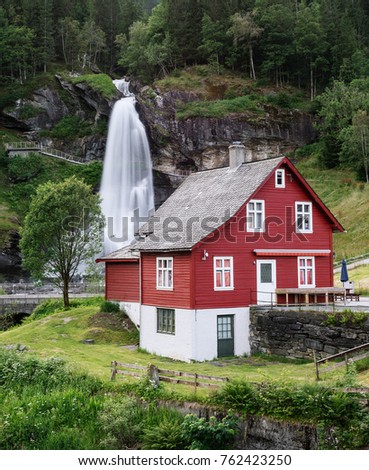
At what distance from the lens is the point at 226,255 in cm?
2600

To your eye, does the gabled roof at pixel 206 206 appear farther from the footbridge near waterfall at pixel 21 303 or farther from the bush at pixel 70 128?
the bush at pixel 70 128

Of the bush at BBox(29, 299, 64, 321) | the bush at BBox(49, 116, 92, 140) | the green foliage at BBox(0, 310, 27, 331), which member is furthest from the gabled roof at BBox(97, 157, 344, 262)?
the bush at BBox(49, 116, 92, 140)

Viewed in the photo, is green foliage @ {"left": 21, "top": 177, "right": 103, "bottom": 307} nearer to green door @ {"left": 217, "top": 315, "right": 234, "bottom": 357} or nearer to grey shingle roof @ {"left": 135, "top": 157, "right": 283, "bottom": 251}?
grey shingle roof @ {"left": 135, "top": 157, "right": 283, "bottom": 251}

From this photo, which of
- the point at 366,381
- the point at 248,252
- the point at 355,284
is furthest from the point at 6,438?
the point at 355,284

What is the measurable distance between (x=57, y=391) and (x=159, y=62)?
69.1 m

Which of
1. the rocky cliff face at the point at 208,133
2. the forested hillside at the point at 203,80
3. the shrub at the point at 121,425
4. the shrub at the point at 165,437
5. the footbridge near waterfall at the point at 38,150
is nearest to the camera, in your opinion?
the shrub at the point at 165,437

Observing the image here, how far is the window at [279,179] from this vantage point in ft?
90.6

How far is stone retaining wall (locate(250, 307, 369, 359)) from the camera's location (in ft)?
68.3

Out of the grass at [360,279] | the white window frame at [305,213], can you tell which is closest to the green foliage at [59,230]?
the white window frame at [305,213]

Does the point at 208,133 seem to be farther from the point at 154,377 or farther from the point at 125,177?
the point at 154,377

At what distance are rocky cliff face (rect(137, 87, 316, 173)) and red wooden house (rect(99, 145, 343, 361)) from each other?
125ft

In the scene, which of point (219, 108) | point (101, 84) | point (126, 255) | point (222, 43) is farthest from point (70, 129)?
point (126, 255)

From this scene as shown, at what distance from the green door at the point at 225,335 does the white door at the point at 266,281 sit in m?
1.90
